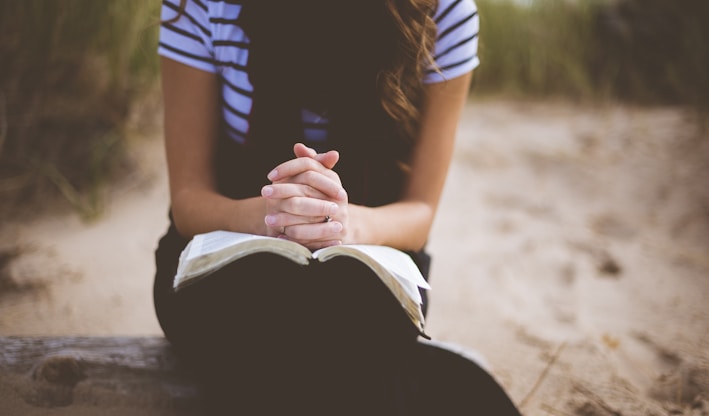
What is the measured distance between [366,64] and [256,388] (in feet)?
2.20

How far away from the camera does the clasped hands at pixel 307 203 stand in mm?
820

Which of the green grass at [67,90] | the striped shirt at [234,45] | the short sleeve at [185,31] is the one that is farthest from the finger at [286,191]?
the green grass at [67,90]

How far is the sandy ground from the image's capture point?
1.41 meters

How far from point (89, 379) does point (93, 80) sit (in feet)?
6.11

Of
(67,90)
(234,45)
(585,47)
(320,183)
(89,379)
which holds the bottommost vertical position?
(89,379)

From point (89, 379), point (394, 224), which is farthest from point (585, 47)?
point (89, 379)

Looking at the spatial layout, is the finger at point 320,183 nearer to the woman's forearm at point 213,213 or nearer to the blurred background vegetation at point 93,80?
the woman's forearm at point 213,213

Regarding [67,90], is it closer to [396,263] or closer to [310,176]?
[310,176]

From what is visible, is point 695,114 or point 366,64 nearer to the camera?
point 366,64

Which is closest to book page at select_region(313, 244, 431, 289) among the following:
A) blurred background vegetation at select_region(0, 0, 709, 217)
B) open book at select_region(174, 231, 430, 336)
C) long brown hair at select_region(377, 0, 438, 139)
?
open book at select_region(174, 231, 430, 336)

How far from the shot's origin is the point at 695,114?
2918mm

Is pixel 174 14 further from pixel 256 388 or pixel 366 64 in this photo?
pixel 256 388

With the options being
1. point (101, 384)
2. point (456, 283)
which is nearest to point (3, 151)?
A: point (101, 384)

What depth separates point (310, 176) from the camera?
838mm
